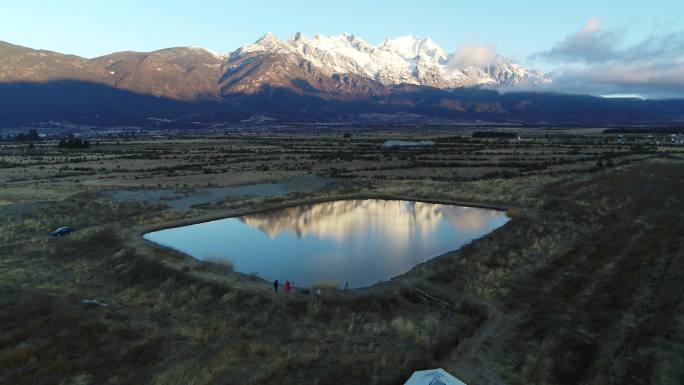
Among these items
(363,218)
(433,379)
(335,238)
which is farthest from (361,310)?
(363,218)

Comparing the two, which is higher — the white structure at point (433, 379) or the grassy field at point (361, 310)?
the white structure at point (433, 379)

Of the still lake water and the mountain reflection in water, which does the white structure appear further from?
the mountain reflection in water

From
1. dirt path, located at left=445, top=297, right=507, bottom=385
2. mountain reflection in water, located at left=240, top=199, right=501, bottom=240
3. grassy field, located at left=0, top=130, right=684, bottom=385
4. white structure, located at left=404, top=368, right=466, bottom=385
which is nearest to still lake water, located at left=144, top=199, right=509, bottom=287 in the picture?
mountain reflection in water, located at left=240, top=199, right=501, bottom=240

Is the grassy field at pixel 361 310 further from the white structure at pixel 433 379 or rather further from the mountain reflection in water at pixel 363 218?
the mountain reflection in water at pixel 363 218

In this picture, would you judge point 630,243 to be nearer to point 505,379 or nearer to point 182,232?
point 505,379

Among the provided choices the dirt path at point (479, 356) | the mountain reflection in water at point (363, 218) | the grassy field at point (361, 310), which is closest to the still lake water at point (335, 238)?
the mountain reflection in water at point (363, 218)

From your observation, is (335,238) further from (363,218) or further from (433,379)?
(433,379)
